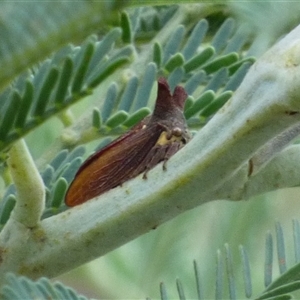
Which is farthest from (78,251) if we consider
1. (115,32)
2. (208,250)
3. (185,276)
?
(208,250)

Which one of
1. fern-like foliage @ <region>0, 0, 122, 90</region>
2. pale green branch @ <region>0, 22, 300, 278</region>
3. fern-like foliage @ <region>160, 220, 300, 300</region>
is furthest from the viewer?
fern-like foliage @ <region>160, 220, 300, 300</region>

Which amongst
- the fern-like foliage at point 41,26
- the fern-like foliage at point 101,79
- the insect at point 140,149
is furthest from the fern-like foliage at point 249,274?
the fern-like foliage at point 41,26

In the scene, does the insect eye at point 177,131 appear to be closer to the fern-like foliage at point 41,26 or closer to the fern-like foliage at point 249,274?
the fern-like foliage at point 249,274

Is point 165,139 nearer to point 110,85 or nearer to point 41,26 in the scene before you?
point 110,85

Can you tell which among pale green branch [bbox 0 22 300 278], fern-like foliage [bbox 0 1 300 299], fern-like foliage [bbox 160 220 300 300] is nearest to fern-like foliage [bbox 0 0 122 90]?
fern-like foliage [bbox 0 1 300 299]

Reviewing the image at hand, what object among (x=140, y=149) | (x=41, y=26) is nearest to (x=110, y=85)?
(x=140, y=149)

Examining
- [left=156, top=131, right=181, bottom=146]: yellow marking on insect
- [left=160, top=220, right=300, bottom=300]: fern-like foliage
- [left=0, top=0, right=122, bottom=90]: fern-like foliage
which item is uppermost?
[left=0, top=0, right=122, bottom=90]: fern-like foliage

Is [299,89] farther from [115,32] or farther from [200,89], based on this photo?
[200,89]

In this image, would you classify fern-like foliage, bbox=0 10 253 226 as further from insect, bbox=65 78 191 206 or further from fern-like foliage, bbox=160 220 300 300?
fern-like foliage, bbox=160 220 300 300
